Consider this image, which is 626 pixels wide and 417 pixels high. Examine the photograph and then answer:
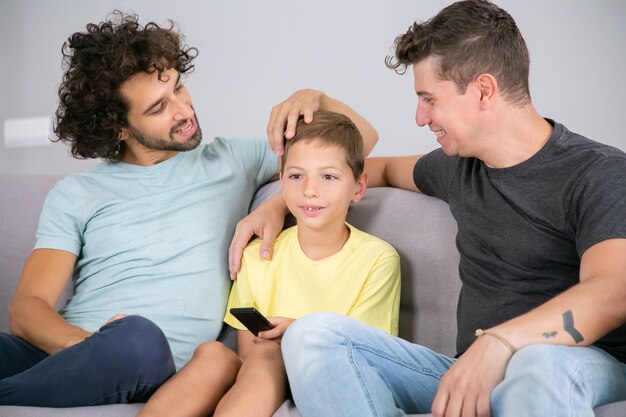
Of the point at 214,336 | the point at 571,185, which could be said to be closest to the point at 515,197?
the point at 571,185

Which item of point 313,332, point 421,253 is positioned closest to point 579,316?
point 313,332

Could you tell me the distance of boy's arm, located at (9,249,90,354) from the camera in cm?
195

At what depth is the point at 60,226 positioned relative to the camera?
7.09 ft

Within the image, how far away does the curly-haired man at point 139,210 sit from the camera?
208 centimetres

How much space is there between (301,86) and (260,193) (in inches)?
31.2

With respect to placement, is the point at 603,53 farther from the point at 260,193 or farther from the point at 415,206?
the point at 260,193

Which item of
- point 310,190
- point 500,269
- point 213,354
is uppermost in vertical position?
point 310,190

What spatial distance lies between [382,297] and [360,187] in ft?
0.90

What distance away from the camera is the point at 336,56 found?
3033 mm

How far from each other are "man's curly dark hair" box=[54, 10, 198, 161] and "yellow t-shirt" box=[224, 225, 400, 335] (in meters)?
0.51

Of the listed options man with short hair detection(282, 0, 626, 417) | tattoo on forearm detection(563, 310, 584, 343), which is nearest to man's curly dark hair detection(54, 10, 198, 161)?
man with short hair detection(282, 0, 626, 417)

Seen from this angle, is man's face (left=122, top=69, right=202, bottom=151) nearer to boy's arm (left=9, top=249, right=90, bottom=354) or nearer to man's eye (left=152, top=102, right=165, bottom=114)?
man's eye (left=152, top=102, right=165, bottom=114)

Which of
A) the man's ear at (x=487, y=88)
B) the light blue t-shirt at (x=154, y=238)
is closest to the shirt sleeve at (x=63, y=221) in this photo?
the light blue t-shirt at (x=154, y=238)

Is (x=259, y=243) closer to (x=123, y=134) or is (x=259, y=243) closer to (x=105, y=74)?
(x=123, y=134)
